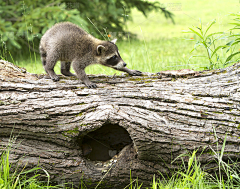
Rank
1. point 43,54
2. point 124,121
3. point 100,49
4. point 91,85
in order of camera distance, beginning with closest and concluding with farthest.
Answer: point 124,121 < point 91,85 < point 100,49 < point 43,54

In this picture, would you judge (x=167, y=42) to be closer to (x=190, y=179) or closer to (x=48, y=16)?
(x=48, y=16)

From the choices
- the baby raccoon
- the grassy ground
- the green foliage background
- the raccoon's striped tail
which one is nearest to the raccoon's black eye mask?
the baby raccoon

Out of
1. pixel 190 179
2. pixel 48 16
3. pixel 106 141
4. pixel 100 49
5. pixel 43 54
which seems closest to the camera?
pixel 190 179

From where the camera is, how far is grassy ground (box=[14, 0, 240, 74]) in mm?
5797

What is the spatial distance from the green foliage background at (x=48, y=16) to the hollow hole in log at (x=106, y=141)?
2751mm

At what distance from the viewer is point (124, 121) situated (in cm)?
279

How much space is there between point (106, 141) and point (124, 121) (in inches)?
30.0

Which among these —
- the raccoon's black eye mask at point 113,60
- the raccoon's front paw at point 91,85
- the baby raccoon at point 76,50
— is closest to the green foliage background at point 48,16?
the baby raccoon at point 76,50

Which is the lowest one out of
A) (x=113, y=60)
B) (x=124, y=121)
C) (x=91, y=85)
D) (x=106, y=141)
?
(x=106, y=141)

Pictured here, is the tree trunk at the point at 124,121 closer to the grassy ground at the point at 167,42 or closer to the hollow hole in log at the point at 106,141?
the hollow hole in log at the point at 106,141

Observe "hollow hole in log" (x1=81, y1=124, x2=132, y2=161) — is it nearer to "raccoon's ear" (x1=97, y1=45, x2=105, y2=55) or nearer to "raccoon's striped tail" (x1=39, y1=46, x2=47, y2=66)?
"raccoon's ear" (x1=97, y1=45, x2=105, y2=55)

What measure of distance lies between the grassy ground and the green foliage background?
0.70 m

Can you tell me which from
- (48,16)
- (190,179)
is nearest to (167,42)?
(48,16)

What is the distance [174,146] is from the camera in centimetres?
280
